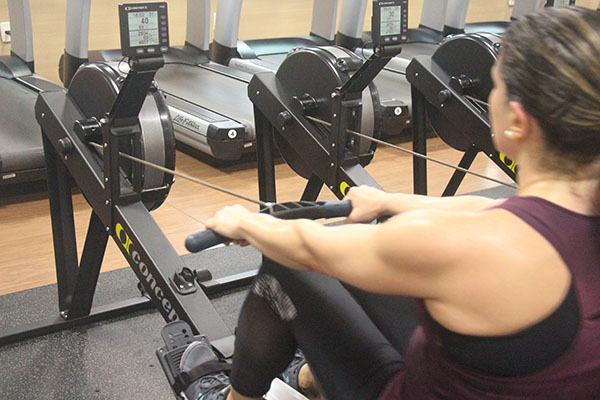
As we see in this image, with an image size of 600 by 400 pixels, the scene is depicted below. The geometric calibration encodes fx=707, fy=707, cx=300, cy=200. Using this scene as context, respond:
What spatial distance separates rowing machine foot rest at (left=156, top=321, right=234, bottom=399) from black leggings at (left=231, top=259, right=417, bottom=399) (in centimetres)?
26

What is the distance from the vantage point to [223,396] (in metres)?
1.69

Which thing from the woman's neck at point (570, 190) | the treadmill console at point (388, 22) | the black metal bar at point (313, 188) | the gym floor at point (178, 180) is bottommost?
the gym floor at point (178, 180)

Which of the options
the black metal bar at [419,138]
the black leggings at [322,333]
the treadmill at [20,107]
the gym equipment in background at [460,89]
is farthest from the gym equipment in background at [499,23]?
the black leggings at [322,333]

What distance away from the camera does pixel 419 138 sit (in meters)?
3.37

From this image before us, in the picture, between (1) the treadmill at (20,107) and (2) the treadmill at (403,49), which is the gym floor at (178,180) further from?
(2) the treadmill at (403,49)

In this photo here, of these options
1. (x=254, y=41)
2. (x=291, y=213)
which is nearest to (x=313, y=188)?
(x=291, y=213)

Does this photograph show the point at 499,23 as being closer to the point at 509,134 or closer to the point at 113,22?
the point at 113,22

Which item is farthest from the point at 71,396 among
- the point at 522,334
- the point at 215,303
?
the point at 522,334

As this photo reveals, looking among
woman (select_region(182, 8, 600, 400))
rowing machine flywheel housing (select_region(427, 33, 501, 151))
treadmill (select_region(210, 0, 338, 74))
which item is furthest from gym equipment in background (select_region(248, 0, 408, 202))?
treadmill (select_region(210, 0, 338, 74))

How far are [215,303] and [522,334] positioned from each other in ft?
6.71

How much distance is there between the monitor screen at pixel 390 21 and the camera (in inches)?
107

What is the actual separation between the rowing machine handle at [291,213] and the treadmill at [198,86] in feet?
8.88

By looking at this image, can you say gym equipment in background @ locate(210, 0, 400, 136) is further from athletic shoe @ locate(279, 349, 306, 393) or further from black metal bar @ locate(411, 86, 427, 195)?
athletic shoe @ locate(279, 349, 306, 393)

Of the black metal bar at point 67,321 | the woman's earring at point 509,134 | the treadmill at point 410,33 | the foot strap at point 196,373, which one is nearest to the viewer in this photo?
the woman's earring at point 509,134
